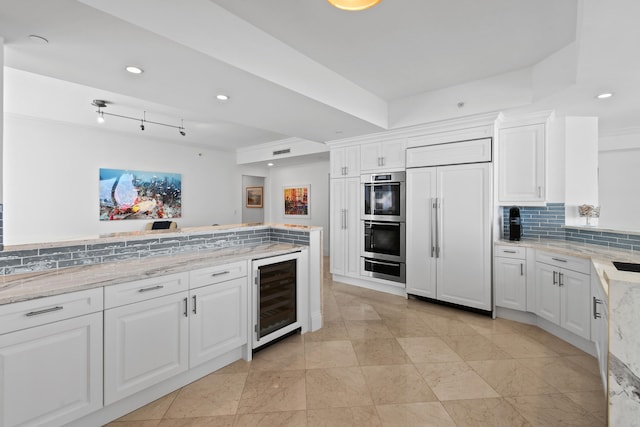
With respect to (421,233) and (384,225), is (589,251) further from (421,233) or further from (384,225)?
(384,225)

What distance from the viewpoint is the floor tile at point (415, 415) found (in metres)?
1.76

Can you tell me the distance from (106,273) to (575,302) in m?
3.93

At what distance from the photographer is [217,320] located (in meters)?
2.24

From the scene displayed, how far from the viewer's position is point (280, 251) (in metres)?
2.70

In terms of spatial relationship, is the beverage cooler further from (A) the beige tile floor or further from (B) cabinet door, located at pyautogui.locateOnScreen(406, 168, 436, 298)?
(B) cabinet door, located at pyautogui.locateOnScreen(406, 168, 436, 298)

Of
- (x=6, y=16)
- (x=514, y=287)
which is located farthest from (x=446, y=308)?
(x=6, y=16)

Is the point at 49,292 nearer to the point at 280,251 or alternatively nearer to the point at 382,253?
the point at 280,251

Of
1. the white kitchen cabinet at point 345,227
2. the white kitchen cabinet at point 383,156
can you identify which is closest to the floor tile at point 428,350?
the white kitchen cabinet at point 345,227

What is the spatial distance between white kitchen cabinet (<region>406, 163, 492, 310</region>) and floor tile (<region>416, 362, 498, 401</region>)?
4.37 ft

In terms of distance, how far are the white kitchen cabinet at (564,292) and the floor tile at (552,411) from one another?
931 mm

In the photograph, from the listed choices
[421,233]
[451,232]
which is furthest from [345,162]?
[451,232]

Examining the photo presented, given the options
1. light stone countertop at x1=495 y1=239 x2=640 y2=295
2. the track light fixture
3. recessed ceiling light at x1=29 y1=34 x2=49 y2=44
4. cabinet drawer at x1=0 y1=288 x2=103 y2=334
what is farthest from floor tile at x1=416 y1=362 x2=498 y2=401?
the track light fixture

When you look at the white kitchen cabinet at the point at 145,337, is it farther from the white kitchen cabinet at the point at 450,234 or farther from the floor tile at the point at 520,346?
the white kitchen cabinet at the point at 450,234

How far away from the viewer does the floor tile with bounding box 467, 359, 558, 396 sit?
6.78ft
